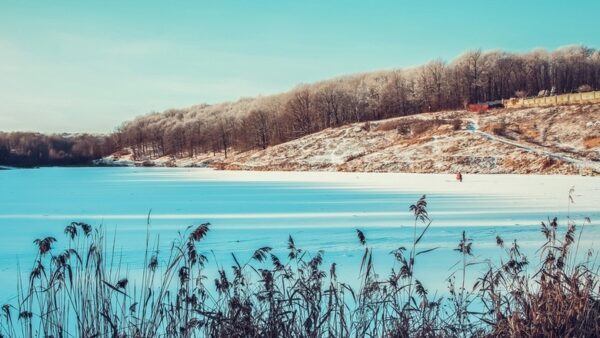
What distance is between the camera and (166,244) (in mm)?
10562

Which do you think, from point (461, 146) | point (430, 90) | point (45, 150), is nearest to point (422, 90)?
point (430, 90)

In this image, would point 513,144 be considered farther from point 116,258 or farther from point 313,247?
point 116,258

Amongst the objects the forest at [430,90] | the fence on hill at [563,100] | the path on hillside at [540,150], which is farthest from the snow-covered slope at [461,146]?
the forest at [430,90]

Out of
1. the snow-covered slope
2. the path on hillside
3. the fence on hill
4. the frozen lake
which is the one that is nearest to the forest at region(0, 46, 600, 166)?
the fence on hill

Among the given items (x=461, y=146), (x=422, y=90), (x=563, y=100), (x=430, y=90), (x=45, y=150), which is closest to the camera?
(x=461, y=146)

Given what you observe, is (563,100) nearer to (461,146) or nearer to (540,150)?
(461,146)

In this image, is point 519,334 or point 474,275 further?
point 474,275

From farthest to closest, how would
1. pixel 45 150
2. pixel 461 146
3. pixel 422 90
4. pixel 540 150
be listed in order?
1. pixel 45 150
2. pixel 422 90
3. pixel 461 146
4. pixel 540 150

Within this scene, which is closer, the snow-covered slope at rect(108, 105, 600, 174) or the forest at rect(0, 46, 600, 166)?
the snow-covered slope at rect(108, 105, 600, 174)

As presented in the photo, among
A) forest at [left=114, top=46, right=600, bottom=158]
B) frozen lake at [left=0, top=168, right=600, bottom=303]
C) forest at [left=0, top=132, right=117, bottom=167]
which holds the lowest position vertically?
frozen lake at [left=0, top=168, right=600, bottom=303]

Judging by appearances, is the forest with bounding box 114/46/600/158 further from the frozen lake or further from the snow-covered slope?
the frozen lake

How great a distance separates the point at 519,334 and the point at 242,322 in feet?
7.59

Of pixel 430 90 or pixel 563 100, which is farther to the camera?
pixel 430 90

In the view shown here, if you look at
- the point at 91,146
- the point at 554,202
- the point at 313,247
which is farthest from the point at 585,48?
the point at 91,146
